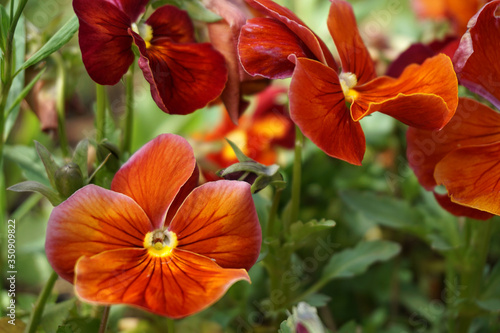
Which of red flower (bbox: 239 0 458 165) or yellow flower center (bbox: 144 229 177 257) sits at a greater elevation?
red flower (bbox: 239 0 458 165)

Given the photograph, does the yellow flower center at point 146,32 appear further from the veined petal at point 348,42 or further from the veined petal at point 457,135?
the veined petal at point 457,135

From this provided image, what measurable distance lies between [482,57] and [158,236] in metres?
0.50

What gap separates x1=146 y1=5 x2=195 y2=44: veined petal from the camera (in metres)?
0.83

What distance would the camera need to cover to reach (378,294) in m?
1.28

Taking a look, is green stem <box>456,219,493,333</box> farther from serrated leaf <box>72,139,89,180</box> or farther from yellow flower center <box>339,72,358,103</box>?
serrated leaf <box>72,139,89,180</box>

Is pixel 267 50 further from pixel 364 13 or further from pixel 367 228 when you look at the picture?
pixel 364 13

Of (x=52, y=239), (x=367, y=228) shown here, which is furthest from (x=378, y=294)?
(x=52, y=239)

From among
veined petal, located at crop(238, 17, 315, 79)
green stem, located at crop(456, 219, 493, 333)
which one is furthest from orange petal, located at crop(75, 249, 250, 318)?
green stem, located at crop(456, 219, 493, 333)

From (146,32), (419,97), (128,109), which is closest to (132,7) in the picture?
(146,32)

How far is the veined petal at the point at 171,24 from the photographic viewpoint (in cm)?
83

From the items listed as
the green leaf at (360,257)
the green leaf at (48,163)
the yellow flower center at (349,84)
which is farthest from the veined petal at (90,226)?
the green leaf at (360,257)

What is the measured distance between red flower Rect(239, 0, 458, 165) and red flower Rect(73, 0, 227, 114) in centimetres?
10

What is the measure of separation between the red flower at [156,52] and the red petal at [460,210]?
0.36m

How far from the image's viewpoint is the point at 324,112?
0.71 metres
